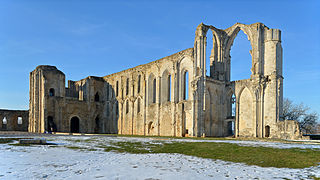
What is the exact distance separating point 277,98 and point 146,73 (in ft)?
48.3

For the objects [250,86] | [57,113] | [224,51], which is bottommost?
[57,113]

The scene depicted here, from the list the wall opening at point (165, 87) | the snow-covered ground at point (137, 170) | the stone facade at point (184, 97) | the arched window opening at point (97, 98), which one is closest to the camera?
the snow-covered ground at point (137, 170)

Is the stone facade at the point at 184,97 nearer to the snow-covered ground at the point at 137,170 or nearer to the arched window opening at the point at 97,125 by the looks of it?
the arched window opening at the point at 97,125

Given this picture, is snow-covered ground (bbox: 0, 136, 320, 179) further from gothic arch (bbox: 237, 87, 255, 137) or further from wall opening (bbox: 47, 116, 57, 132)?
wall opening (bbox: 47, 116, 57, 132)

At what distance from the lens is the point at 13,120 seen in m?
38.5

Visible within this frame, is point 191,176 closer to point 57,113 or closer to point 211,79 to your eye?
point 211,79

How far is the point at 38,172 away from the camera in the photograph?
6.03 m

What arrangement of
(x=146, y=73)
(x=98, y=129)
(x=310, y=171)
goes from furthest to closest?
(x=98, y=129) < (x=146, y=73) < (x=310, y=171)

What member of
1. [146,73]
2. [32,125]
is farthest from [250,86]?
[32,125]

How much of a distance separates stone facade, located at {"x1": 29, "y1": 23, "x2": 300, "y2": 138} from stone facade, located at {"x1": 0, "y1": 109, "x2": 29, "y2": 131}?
4935mm

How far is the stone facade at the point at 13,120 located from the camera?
124 ft

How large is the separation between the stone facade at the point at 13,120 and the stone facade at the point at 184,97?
4.94 m

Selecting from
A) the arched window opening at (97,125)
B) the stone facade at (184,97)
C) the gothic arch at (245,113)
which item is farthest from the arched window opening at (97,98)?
the gothic arch at (245,113)

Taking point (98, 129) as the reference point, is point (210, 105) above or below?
above
